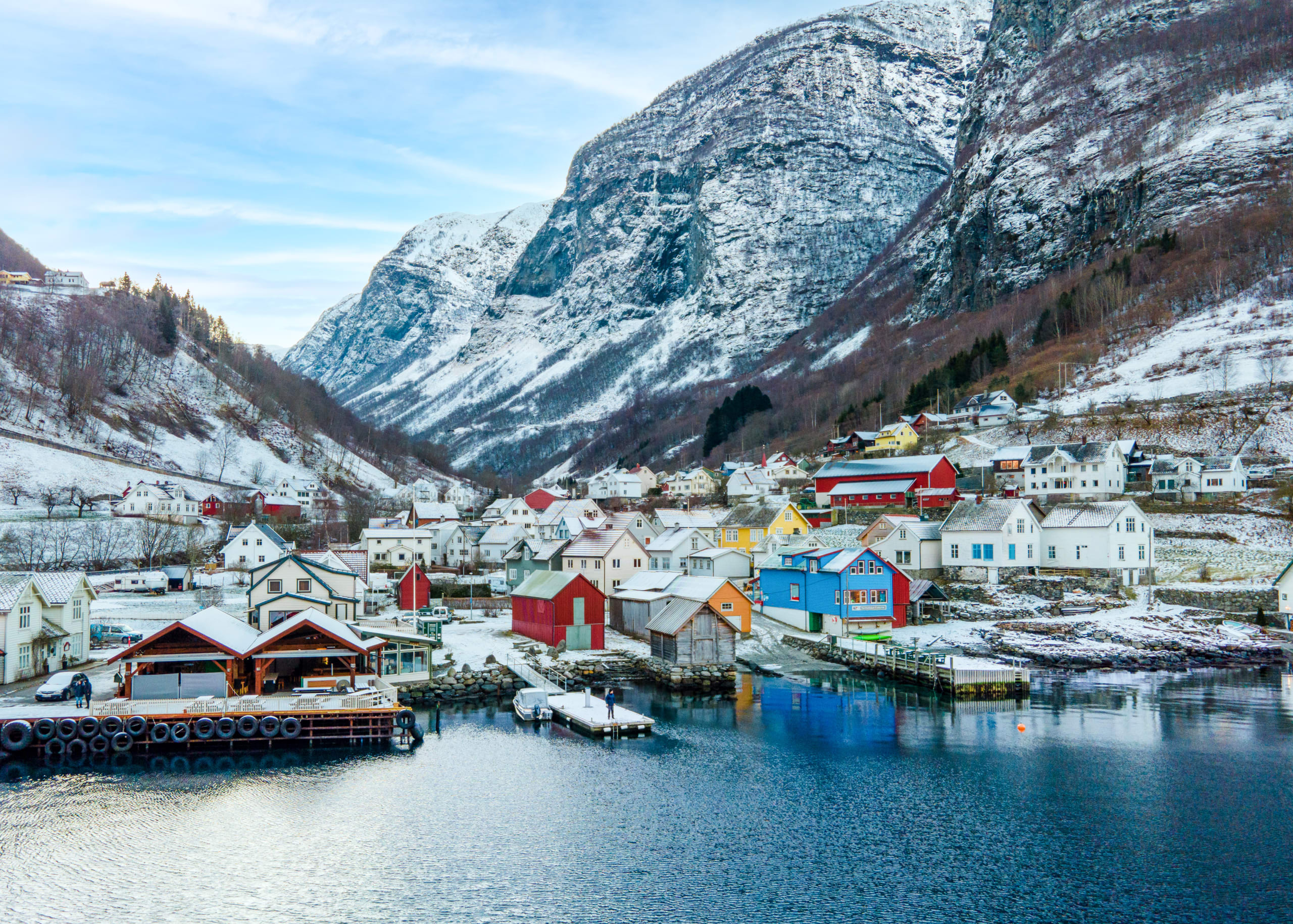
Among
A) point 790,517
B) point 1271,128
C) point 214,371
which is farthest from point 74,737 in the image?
point 1271,128

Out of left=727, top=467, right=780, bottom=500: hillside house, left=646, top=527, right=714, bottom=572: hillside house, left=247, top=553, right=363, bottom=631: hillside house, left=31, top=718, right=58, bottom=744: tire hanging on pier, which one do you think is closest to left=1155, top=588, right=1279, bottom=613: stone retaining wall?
left=646, top=527, right=714, bottom=572: hillside house

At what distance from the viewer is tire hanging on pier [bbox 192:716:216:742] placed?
124 ft

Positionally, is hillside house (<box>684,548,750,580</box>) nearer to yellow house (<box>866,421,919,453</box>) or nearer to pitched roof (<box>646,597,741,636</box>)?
pitched roof (<box>646,597,741,636</box>)

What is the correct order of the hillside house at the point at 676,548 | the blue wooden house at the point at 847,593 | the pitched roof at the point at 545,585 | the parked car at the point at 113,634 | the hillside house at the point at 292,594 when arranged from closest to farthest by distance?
the hillside house at the point at 292,594 < the parked car at the point at 113,634 < the pitched roof at the point at 545,585 < the blue wooden house at the point at 847,593 < the hillside house at the point at 676,548

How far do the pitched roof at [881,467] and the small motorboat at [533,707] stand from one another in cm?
5760

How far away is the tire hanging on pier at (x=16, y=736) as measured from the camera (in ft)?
117

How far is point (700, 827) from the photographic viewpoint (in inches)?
1136

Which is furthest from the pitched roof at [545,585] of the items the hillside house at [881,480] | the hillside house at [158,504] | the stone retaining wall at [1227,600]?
the hillside house at [158,504]

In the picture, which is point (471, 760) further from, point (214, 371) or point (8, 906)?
point (214, 371)

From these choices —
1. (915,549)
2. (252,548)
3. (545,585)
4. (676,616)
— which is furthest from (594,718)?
(252,548)

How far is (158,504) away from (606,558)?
58804 mm

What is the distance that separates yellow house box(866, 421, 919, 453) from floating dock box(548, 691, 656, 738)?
77402 millimetres

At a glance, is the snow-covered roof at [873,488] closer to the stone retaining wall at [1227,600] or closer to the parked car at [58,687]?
the stone retaining wall at [1227,600]

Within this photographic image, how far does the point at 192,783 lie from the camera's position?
1303 inches
